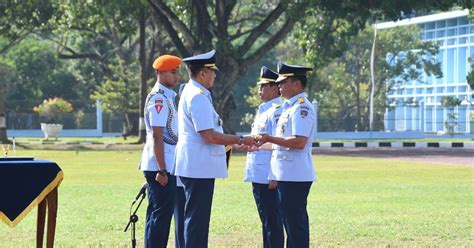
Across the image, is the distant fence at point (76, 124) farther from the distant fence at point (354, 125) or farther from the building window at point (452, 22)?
the building window at point (452, 22)

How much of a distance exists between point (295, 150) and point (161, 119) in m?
1.44

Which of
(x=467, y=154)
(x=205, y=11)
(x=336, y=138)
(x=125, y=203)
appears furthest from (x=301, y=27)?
(x=125, y=203)

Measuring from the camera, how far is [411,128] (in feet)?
208

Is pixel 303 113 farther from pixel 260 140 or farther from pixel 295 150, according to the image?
pixel 260 140

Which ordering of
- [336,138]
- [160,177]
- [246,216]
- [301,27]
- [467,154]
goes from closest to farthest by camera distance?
A: [160,177]
[246,216]
[467,154]
[301,27]
[336,138]

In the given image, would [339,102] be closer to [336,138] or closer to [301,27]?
[336,138]

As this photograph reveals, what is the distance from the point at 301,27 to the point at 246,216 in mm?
26275

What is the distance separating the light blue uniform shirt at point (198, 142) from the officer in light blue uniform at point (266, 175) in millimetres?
1136

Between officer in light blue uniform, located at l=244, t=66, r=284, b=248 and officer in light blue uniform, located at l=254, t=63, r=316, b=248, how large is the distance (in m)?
0.53

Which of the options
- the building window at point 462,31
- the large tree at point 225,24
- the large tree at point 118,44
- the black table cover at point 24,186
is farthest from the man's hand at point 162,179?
the building window at point 462,31

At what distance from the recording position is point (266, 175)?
11.3 meters

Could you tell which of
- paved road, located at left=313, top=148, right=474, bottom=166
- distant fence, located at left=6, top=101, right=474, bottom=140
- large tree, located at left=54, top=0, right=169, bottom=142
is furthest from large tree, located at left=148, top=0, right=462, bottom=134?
distant fence, located at left=6, top=101, right=474, bottom=140

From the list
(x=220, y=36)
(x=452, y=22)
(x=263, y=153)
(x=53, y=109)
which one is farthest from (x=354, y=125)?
(x=263, y=153)

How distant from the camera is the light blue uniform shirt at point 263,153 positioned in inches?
444
